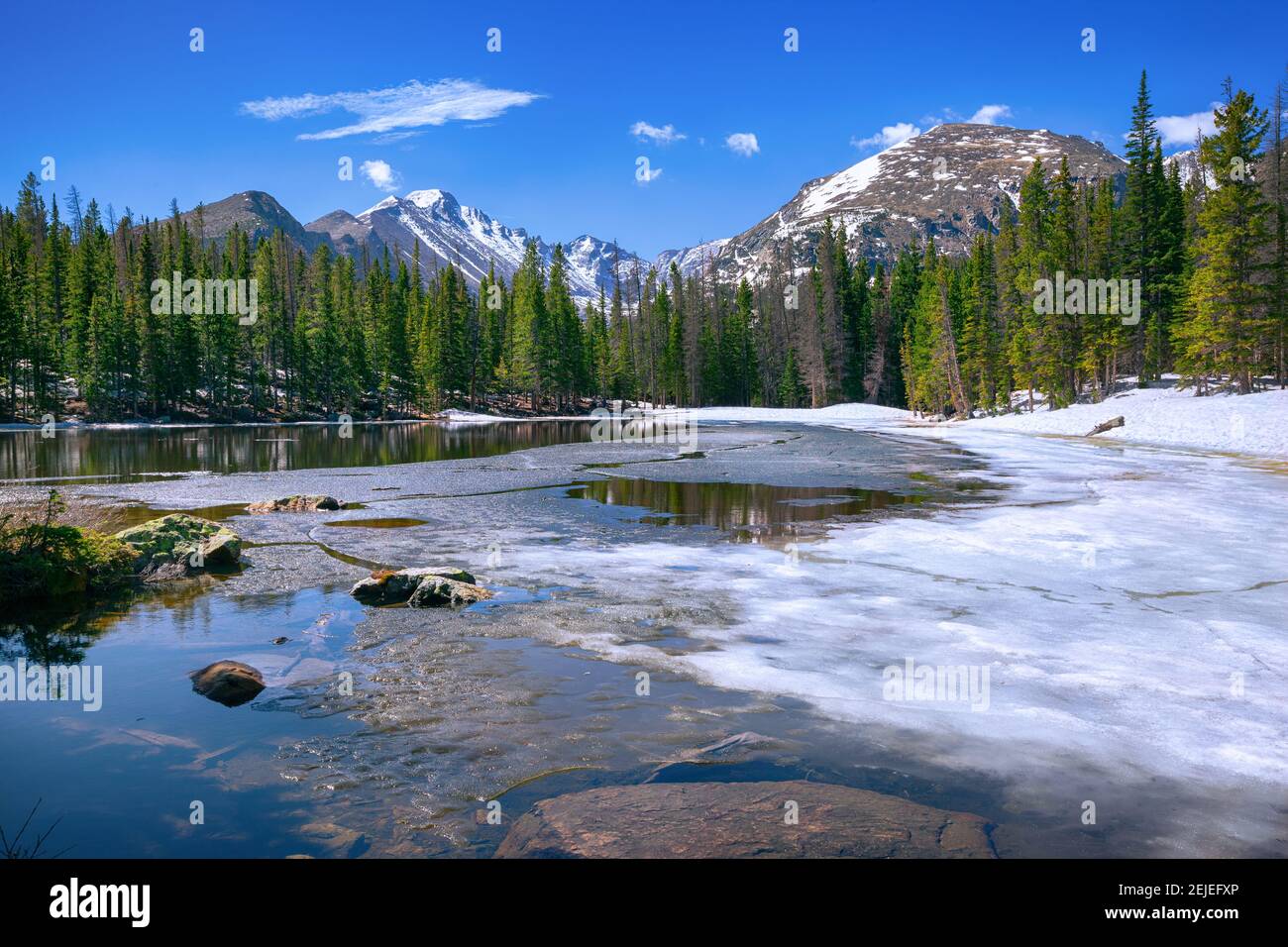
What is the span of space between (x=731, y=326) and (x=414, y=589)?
106206 mm

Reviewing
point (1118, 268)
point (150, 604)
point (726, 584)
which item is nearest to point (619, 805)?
point (726, 584)

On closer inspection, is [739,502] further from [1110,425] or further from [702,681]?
[1110,425]

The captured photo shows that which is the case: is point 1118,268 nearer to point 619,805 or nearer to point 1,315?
point 619,805

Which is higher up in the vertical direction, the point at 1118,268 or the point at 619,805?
the point at 1118,268

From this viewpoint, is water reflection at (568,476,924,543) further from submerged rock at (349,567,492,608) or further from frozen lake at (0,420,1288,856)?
submerged rock at (349,567,492,608)

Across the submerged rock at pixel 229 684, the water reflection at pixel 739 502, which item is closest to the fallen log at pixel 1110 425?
the water reflection at pixel 739 502

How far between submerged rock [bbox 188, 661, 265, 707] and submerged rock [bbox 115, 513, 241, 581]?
5.51 m

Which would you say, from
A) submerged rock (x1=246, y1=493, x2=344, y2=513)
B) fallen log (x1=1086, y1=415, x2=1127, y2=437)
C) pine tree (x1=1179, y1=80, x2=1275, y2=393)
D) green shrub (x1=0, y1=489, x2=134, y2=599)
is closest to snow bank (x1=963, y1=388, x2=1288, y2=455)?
fallen log (x1=1086, y1=415, x2=1127, y2=437)

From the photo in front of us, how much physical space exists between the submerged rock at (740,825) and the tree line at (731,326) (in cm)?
4821

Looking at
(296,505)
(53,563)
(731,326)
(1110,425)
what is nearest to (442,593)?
(53,563)

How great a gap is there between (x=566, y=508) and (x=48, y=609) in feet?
34.9

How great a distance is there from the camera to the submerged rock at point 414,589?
10.1 metres
